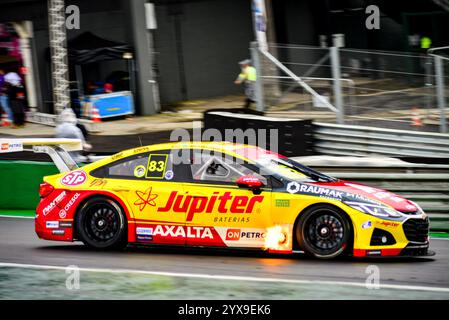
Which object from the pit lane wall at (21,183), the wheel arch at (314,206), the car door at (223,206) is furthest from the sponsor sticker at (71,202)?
the pit lane wall at (21,183)

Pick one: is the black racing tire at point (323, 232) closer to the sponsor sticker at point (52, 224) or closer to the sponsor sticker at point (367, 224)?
the sponsor sticker at point (367, 224)

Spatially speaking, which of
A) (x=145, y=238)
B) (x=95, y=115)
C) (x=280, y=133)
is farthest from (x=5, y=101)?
(x=145, y=238)

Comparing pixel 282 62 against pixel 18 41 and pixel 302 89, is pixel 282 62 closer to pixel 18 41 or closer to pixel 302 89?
pixel 302 89

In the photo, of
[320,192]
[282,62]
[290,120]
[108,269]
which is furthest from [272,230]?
[282,62]

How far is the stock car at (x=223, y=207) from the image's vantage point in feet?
32.9

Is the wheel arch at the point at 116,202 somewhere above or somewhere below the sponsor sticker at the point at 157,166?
below

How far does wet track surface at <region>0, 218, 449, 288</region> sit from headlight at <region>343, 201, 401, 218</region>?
54 centimetres

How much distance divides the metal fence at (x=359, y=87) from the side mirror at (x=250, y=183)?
25.8ft

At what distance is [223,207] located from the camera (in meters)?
10.4

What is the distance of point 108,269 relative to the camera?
945 cm

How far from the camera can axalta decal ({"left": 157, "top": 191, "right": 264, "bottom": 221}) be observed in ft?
33.7

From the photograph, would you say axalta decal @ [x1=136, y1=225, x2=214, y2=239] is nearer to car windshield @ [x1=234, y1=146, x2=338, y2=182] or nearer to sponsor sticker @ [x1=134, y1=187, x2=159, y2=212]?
sponsor sticker @ [x1=134, y1=187, x2=159, y2=212]

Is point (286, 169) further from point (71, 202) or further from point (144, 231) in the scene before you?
point (71, 202)
